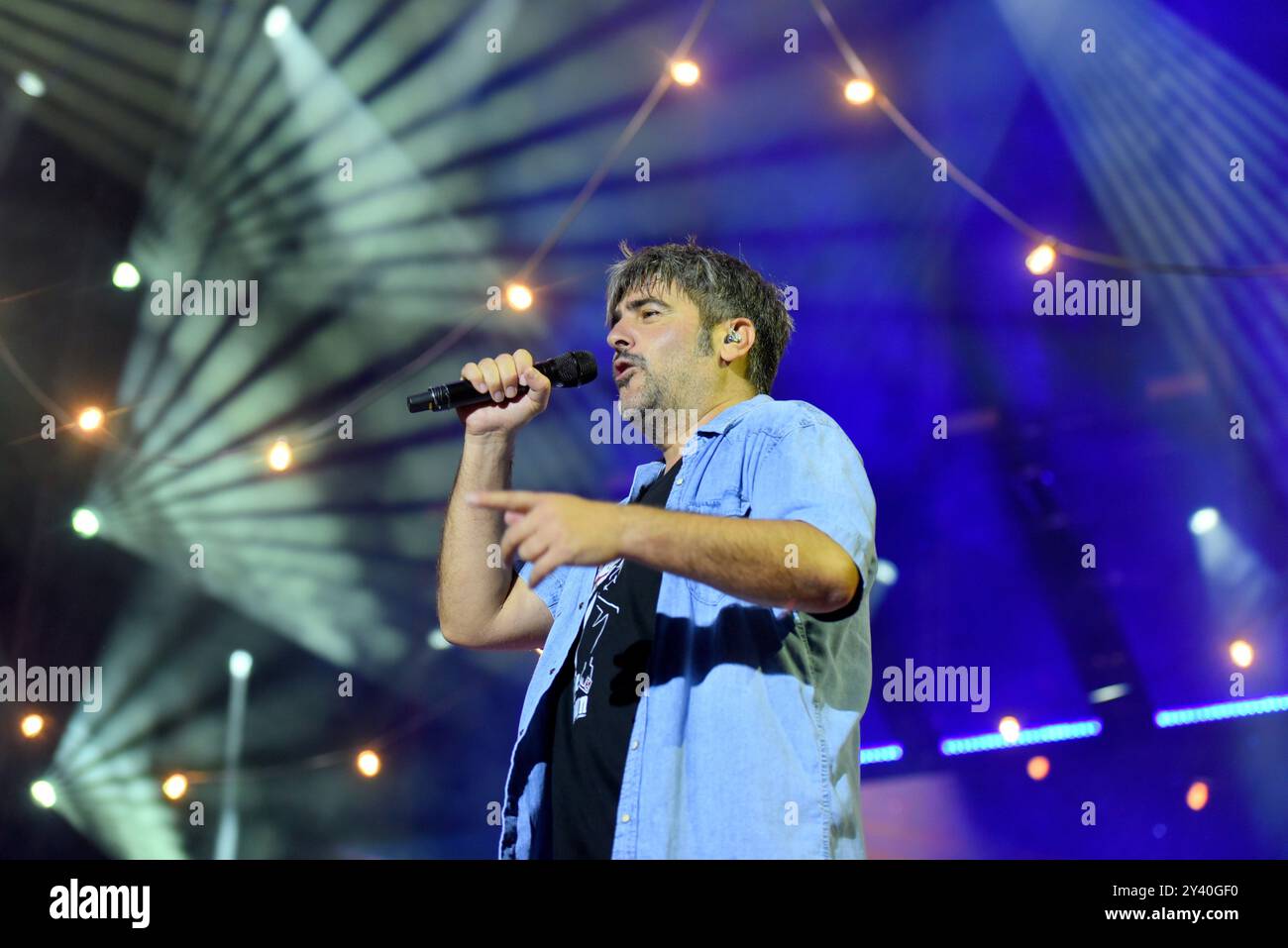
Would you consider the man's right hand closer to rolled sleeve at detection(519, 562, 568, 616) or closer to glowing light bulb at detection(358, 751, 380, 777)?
rolled sleeve at detection(519, 562, 568, 616)

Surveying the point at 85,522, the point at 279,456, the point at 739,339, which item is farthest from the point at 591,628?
the point at 85,522

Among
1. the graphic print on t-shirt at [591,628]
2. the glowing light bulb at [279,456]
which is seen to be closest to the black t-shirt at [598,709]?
the graphic print on t-shirt at [591,628]

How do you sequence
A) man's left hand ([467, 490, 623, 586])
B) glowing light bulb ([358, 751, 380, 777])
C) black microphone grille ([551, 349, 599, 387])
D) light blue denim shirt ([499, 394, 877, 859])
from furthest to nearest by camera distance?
glowing light bulb ([358, 751, 380, 777]), black microphone grille ([551, 349, 599, 387]), light blue denim shirt ([499, 394, 877, 859]), man's left hand ([467, 490, 623, 586])

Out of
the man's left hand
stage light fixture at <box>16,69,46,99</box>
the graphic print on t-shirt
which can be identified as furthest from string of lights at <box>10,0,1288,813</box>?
the man's left hand

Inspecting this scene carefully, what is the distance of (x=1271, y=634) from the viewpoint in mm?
3090

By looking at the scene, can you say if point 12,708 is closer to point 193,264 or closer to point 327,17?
point 193,264

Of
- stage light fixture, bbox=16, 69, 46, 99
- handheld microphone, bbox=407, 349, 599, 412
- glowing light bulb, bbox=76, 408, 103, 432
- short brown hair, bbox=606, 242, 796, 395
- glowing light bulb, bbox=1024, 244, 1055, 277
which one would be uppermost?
stage light fixture, bbox=16, 69, 46, 99

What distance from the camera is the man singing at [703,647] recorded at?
1.45m

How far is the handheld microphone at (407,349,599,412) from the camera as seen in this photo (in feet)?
6.38

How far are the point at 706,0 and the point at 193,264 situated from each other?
1573 millimetres

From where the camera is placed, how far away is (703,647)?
166 cm

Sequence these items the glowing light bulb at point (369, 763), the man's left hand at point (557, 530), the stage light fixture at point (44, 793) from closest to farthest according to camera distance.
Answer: the man's left hand at point (557, 530), the stage light fixture at point (44, 793), the glowing light bulb at point (369, 763)

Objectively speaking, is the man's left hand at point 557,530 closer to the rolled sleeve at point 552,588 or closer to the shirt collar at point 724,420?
the shirt collar at point 724,420

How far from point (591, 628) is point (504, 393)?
1.45ft
